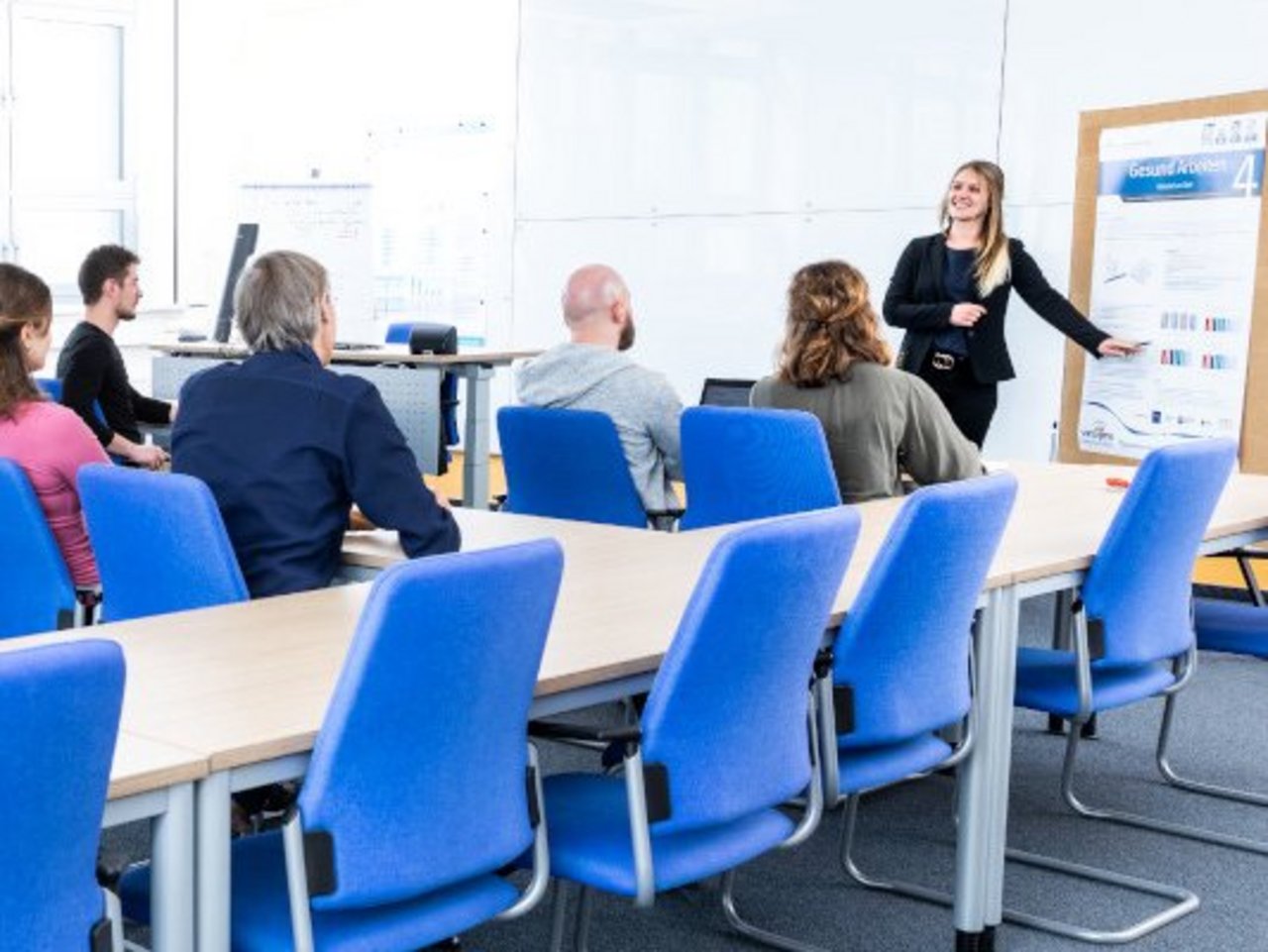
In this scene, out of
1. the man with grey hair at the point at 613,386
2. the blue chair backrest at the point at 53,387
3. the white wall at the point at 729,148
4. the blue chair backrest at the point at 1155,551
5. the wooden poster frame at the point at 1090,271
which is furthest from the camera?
the white wall at the point at 729,148

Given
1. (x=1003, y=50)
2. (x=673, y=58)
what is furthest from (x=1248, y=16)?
(x=673, y=58)

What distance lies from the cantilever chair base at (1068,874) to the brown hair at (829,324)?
1.29 metres

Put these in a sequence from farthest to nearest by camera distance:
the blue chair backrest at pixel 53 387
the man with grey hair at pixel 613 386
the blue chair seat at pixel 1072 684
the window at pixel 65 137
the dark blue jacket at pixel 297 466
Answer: the window at pixel 65 137, the blue chair backrest at pixel 53 387, the man with grey hair at pixel 613 386, the blue chair seat at pixel 1072 684, the dark blue jacket at pixel 297 466

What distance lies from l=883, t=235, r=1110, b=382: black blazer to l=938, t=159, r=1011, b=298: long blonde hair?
0.20 feet

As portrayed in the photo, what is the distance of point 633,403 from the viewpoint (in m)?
5.13

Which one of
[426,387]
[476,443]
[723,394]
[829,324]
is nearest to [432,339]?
[426,387]

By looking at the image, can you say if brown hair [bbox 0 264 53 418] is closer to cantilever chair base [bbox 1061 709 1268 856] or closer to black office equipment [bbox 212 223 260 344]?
cantilever chair base [bbox 1061 709 1268 856]

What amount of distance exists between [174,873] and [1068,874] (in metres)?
2.52

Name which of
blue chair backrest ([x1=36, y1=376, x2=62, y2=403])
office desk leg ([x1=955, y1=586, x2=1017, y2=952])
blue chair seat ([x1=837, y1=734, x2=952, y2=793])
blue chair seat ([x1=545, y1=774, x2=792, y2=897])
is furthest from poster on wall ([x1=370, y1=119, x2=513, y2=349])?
blue chair seat ([x1=545, y1=774, x2=792, y2=897])

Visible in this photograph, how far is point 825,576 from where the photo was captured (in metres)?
2.63

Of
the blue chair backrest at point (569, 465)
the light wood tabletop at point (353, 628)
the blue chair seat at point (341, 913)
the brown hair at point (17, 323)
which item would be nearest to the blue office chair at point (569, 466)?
the blue chair backrest at point (569, 465)

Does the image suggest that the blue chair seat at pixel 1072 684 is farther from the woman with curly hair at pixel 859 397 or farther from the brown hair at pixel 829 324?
the brown hair at pixel 829 324

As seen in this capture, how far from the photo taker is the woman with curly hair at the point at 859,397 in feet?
15.3

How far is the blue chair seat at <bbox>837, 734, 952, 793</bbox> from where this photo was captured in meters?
3.07
